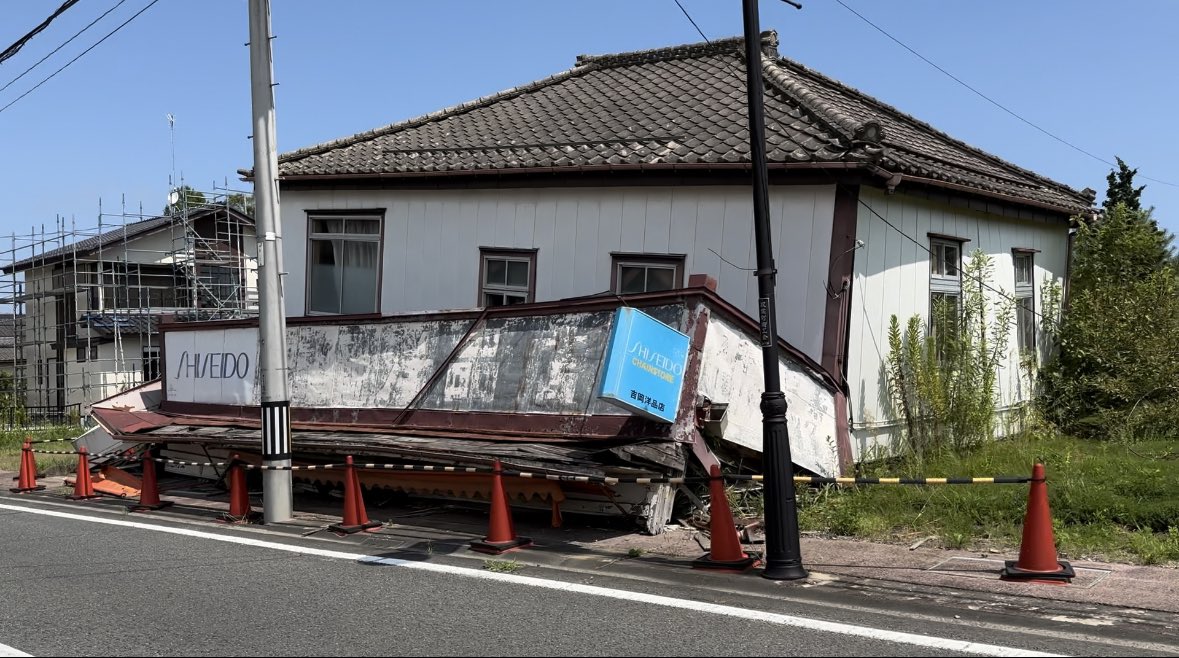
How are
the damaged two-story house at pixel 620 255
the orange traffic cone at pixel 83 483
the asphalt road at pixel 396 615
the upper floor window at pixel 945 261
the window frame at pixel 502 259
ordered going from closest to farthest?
the asphalt road at pixel 396 615
the damaged two-story house at pixel 620 255
the upper floor window at pixel 945 261
the orange traffic cone at pixel 83 483
the window frame at pixel 502 259

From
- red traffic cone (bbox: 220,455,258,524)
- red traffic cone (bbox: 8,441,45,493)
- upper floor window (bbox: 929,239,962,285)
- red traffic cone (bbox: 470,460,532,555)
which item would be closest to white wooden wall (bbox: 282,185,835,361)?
upper floor window (bbox: 929,239,962,285)

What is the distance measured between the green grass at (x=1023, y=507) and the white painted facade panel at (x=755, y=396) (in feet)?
1.82

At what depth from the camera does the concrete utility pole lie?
10.8 metres

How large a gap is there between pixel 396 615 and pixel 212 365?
27.7ft

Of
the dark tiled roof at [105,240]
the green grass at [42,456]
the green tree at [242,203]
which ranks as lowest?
the green grass at [42,456]

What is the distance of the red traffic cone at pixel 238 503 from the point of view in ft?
36.7

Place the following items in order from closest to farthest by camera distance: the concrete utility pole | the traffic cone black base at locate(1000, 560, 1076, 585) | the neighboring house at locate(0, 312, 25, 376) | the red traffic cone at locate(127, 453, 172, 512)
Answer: the traffic cone black base at locate(1000, 560, 1076, 585), the concrete utility pole, the red traffic cone at locate(127, 453, 172, 512), the neighboring house at locate(0, 312, 25, 376)

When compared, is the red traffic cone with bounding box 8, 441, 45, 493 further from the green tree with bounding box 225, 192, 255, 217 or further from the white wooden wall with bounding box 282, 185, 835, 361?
the green tree with bounding box 225, 192, 255, 217

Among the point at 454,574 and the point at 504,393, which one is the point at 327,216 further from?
the point at 454,574

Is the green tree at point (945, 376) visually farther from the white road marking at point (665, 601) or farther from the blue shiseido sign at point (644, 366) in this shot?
the white road marking at point (665, 601)

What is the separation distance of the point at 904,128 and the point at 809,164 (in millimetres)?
5397

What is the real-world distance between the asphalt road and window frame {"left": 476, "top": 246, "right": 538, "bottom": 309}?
514 cm

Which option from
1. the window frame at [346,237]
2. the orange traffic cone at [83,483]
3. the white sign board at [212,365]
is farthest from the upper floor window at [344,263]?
the orange traffic cone at [83,483]

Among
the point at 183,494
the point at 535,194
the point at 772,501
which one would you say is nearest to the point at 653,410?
the point at 772,501
